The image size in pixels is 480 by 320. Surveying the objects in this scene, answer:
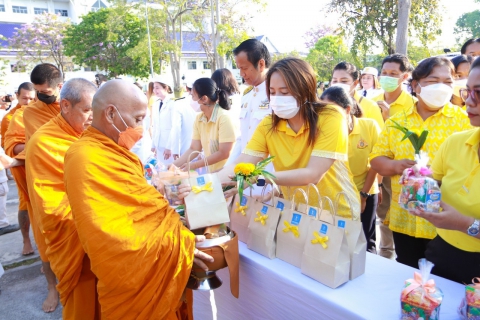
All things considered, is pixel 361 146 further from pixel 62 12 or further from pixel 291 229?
pixel 62 12

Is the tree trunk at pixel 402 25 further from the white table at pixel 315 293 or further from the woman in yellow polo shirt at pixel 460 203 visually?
the white table at pixel 315 293

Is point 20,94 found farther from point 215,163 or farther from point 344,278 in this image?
point 344,278

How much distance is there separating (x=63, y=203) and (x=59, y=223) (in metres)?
0.14

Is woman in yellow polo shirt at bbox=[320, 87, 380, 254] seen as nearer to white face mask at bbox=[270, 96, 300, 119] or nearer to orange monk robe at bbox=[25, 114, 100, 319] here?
white face mask at bbox=[270, 96, 300, 119]

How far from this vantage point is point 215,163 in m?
3.92

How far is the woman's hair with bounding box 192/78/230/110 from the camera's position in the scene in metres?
3.94

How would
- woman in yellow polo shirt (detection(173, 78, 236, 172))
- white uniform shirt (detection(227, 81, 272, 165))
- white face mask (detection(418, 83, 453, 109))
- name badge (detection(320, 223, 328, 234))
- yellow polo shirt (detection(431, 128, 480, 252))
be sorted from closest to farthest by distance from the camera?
yellow polo shirt (detection(431, 128, 480, 252)) < name badge (detection(320, 223, 328, 234)) < white face mask (detection(418, 83, 453, 109)) < white uniform shirt (detection(227, 81, 272, 165)) < woman in yellow polo shirt (detection(173, 78, 236, 172))

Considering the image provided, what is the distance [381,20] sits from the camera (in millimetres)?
13906

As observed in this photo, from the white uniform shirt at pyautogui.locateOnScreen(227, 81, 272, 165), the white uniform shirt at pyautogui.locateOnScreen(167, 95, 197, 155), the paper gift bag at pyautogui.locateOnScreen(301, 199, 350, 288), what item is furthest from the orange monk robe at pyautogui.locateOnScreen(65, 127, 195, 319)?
the white uniform shirt at pyautogui.locateOnScreen(167, 95, 197, 155)

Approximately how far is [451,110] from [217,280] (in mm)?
1955

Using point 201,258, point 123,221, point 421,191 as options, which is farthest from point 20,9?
point 421,191

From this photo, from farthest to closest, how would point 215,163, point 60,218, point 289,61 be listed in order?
1. point 215,163
2. point 60,218
3. point 289,61

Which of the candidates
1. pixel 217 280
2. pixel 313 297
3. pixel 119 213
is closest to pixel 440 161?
pixel 313 297

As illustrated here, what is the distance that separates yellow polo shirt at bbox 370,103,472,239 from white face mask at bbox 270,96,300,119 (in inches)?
26.4
